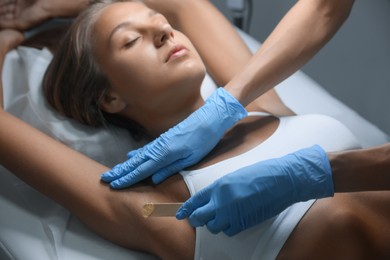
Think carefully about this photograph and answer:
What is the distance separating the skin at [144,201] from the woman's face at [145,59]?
0.18 meters

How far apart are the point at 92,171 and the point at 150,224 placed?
0.19 m

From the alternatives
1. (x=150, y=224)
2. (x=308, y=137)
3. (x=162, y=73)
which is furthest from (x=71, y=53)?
(x=308, y=137)

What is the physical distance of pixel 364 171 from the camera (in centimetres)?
123

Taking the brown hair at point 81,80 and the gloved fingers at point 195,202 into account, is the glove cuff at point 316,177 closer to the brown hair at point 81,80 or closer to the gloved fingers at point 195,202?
the gloved fingers at point 195,202

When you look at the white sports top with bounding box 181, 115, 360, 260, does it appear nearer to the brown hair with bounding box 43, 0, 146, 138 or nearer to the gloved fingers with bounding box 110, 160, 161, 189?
the gloved fingers with bounding box 110, 160, 161, 189

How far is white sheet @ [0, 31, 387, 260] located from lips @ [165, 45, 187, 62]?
10.5 inches

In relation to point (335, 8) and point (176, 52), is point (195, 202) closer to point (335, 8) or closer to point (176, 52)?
point (176, 52)

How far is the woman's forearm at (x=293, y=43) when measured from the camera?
1.60m

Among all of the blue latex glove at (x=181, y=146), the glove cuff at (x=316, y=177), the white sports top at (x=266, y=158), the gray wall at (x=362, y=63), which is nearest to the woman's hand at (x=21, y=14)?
the blue latex glove at (x=181, y=146)

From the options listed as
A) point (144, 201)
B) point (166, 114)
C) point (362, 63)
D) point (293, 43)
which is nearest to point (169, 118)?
point (166, 114)

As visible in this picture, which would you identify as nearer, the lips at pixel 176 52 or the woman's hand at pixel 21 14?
the lips at pixel 176 52

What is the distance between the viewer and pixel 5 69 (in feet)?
6.07

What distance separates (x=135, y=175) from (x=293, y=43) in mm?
524

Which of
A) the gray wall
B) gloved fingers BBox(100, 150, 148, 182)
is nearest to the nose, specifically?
gloved fingers BBox(100, 150, 148, 182)
